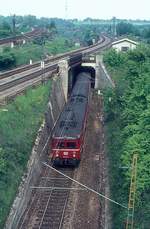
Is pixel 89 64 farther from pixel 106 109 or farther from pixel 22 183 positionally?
pixel 22 183

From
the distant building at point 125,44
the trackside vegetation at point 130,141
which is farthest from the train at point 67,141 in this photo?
the distant building at point 125,44

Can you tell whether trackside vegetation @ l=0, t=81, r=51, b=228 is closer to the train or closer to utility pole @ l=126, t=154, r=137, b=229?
the train

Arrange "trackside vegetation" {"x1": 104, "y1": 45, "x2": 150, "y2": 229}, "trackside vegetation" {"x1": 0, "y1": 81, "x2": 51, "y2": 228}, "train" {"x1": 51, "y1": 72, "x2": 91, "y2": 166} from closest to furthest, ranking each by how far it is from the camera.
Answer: "trackside vegetation" {"x1": 104, "y1": 45, "x2": 150, "y2": 229}
"trackside vegetation" {"x1": 0, "y1": 81, "x2": 51, "y2": 228}
"train" {"x1": 51, "y1": 72, "x2": 91, "y2": 166}

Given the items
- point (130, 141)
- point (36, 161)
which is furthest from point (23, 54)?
point (130, 141)

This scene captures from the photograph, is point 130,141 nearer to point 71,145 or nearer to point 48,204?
point 71,145

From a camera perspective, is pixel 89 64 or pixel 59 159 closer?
pixel 59 159

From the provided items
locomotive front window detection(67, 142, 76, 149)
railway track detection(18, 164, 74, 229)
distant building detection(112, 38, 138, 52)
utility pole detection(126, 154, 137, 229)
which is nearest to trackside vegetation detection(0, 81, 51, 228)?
railway track detection(18, 164, 74, 229)

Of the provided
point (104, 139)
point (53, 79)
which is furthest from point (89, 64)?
point (104, 139)

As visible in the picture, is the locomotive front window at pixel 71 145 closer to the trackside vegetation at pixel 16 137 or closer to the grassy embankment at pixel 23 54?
the trackside vegetation at pixel 16 137
